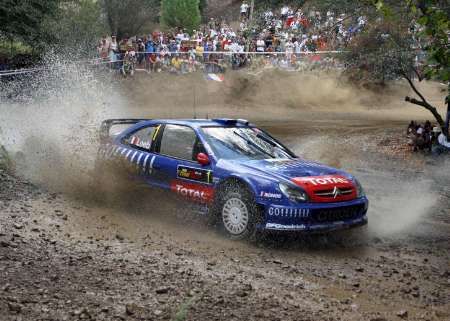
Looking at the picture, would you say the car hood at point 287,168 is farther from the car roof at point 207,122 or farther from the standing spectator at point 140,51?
the standing spectator at point 140,51

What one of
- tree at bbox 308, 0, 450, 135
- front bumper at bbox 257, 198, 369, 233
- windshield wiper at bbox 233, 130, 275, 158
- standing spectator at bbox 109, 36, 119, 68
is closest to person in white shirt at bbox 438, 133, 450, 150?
tree at bbox 308, 0, 450, 135

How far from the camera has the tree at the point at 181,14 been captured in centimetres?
4288

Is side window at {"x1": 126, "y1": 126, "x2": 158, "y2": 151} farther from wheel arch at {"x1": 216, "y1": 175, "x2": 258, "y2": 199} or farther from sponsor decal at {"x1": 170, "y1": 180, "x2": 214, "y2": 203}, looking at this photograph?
wheel arch at {"x1": 216, "y1": 175, "x2": 258, "y2": 199}

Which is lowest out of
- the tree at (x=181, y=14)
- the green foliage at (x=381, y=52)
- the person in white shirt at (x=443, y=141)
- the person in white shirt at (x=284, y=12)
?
the person in white shirt at (x=443, y=141)

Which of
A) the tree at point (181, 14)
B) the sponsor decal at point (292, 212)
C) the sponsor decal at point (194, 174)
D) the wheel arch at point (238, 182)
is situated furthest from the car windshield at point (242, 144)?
the tree at point (181, 14)

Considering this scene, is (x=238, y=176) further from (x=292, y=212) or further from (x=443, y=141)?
(x=443, y=141)

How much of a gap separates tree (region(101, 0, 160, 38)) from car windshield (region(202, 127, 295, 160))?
28.5 m

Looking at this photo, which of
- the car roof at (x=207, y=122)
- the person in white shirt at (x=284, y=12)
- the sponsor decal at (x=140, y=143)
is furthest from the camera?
the person in white shirt at (x=284, y=12)

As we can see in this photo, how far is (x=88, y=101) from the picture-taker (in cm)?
2184

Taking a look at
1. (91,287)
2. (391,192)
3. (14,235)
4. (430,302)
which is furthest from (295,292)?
(391,192)

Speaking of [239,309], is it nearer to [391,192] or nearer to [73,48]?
[391,192]

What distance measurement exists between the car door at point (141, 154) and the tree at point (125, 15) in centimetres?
2798

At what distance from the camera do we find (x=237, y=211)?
7.75 meters

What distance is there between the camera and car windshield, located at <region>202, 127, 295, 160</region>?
8367mm
